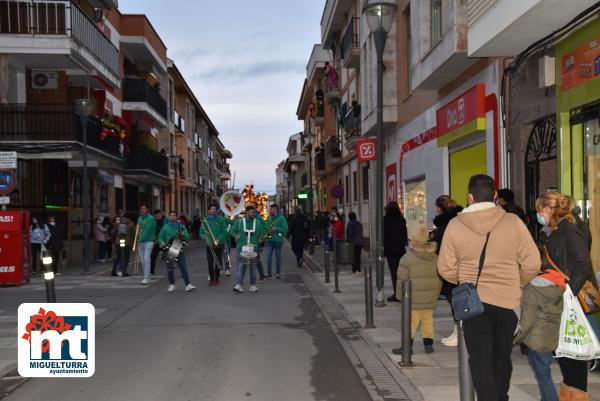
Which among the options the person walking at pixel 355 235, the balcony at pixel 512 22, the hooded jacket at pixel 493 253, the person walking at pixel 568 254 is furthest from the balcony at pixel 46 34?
the hooded jacket at pixel 493 253

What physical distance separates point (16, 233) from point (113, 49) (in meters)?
12.6

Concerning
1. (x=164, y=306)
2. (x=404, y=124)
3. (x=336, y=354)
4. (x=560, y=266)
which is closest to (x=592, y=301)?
(x=560, y=266)

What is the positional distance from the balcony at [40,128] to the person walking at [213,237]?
7.89 meters

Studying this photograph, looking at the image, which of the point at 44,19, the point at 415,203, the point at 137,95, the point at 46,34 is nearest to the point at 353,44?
the point at 415,203

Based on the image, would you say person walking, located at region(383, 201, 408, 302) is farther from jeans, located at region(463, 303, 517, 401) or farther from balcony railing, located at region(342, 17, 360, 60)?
balcony railing, located at region(342, 17, 360, 60)

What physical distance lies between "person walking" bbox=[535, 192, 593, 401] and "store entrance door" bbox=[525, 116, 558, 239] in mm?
4429

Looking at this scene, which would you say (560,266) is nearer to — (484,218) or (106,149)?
(484,218)

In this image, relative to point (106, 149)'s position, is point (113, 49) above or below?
above

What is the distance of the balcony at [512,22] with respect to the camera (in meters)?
7.72

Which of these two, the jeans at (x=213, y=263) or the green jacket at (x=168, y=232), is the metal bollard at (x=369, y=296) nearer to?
the green jacket at (x=168, y=232)

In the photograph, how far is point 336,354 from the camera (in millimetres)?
7496

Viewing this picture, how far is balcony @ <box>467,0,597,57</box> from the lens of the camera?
25.3 ft

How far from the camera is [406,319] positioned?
655 cm

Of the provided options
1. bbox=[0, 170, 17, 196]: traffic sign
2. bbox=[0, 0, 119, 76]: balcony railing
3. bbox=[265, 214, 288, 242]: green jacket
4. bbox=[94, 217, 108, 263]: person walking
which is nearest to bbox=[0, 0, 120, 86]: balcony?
bbox=[0, 0, 119, 76]: balcony railing
